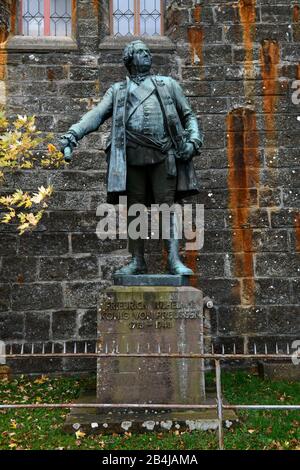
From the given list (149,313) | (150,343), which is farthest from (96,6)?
(150,343)

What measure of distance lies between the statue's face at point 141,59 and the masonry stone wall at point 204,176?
9.20ft

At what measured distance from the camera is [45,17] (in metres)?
9.46

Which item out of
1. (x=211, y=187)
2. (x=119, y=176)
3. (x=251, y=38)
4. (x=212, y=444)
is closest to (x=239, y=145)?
(x=211, y=187)

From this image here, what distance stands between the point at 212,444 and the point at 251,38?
6355 millimetres

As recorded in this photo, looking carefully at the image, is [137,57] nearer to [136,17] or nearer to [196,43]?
[196,43]

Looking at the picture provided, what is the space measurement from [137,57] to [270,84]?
3500mm

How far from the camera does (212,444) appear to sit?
4809mm

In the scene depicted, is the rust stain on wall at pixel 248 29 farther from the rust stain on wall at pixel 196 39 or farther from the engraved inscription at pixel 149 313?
the engraved inscription at pixel 149 313

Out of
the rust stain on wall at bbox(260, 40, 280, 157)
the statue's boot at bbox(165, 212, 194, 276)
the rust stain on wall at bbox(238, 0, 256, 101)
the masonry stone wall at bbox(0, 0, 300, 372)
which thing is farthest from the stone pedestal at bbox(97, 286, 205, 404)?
the rust stain on wall at bbox(238, 0, 256, 101)

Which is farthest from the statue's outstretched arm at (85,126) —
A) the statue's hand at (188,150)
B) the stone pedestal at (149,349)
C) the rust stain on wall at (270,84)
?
the rust stain on wall at (270,84)

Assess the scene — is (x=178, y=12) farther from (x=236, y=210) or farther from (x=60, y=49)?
(x=236, y=210)

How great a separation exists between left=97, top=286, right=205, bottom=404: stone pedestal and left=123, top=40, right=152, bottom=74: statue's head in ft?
7.38

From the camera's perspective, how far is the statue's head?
5984mm

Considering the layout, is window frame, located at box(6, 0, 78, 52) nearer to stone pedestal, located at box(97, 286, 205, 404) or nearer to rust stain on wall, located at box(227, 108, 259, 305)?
rust stain on wall, located at box(227, 108, 259, 305)
